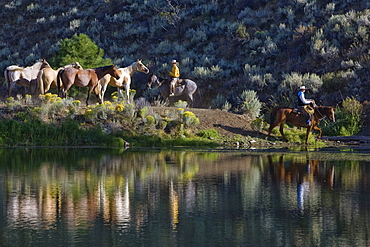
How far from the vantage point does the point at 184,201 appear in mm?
12352

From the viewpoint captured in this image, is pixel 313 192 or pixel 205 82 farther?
pixel 205 82

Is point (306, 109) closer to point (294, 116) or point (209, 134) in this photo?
point (294, 116)

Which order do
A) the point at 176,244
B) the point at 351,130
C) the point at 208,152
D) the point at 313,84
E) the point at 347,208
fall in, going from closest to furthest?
the point at 176,244 → the point at 347,208 → the point at 208,152 → the point at 351,130 → the point at 313,84

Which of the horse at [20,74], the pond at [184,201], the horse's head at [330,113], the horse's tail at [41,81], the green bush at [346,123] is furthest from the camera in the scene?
the horse at [20,74]

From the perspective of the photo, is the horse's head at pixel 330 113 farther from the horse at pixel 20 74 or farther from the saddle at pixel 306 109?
the horse at pixel 20 74

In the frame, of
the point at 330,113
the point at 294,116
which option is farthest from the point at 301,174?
the point at 330,113

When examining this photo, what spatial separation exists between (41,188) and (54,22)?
161 ft

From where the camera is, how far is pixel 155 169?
1767 centimetres

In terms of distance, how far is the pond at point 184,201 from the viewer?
9.43 metres

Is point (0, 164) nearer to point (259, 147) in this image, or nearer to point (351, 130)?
point (259, 147)

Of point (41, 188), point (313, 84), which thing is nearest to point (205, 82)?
point (313, 84)

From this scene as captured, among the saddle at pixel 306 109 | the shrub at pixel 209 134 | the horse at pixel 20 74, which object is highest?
the horse at pixel 20 74

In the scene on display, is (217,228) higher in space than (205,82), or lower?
lower

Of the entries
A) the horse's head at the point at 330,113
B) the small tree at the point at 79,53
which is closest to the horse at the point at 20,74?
the small tree at the point at 79,53
